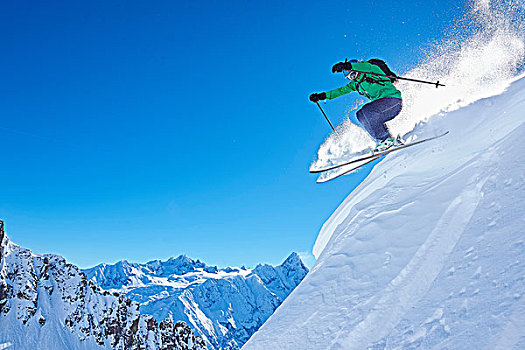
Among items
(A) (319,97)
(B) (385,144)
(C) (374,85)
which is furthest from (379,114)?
(A) (319,97)

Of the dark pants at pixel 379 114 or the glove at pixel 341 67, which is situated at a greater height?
the glove at pixel 341 67

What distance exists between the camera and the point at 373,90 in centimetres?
726

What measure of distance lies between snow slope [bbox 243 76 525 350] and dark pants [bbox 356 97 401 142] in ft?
6.23

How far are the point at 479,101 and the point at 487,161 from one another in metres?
5.01

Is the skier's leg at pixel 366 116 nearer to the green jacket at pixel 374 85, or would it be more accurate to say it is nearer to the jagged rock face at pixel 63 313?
the green jacket at pixel 374 85

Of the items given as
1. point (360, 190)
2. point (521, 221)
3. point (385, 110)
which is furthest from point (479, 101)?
point (521, 221)

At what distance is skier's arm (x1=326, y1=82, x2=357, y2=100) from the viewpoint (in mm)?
7589

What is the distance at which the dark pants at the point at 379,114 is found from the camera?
7292 millimetres

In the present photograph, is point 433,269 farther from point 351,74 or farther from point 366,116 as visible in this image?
point 366,116

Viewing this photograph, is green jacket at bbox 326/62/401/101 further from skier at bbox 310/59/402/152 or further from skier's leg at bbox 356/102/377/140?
skier's leg at bbox 356/102/377/140

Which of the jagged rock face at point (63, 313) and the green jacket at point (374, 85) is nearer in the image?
the green jacket at point (374, 85)

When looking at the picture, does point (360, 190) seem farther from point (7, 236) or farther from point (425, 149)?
point (7, 236)

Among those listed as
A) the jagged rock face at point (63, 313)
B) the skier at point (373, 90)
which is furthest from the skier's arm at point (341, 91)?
the jagged rock face at point (63, 313)

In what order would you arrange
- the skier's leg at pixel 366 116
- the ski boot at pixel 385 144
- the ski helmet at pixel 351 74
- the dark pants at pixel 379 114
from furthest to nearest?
the ski boot at pixel 385 144, the skier's leg at pixel 366 116, the dark pants at pixel 379 114, the ski helmet at pixel 351 74
